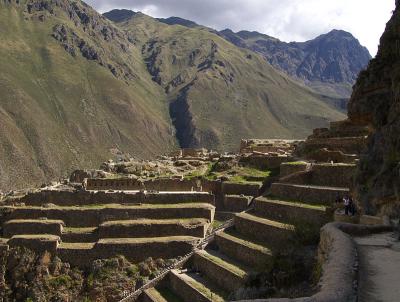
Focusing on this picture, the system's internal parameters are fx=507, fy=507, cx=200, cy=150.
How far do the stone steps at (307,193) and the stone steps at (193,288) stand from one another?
232 inches

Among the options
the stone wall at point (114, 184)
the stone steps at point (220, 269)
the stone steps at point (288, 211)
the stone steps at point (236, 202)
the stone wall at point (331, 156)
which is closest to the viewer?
the stone steps at point (220, 269)

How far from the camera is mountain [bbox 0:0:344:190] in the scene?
366ft

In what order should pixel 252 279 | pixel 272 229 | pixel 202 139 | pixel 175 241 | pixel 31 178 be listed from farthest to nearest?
pixel 202 139 < pixel 31 178 < pixel 175 241 < pixel 272 229 < pixel 252 279

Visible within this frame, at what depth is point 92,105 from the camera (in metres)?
141

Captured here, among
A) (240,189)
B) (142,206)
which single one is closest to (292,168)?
(240,189)

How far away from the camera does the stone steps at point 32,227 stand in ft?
103

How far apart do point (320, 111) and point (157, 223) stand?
14372 cm

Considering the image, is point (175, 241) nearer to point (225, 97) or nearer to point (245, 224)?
point (245, 224)

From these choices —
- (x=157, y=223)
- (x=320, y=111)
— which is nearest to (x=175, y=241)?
(x=157, y=223)

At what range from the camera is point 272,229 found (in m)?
22.4

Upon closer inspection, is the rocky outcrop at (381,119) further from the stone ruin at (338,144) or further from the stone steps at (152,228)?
the stone steps at (152,228)

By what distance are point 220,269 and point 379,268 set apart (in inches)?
507

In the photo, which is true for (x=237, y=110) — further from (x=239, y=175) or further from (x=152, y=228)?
(x=152, y=228)

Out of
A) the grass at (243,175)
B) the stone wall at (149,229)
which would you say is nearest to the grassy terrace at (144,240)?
the stone wall at (149,229)
